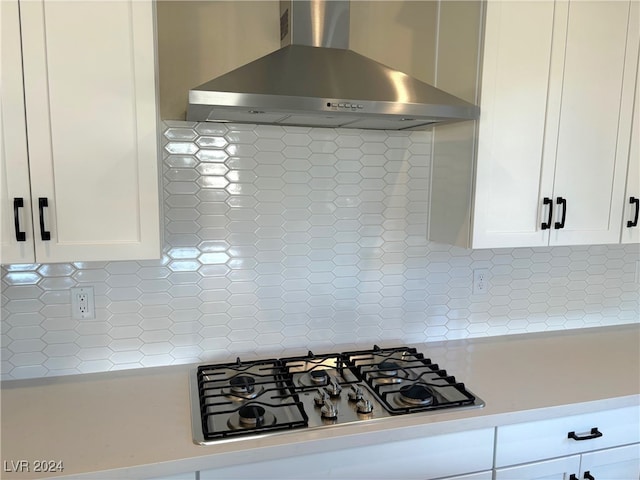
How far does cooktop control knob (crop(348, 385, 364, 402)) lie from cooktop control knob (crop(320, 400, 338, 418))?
93 mm

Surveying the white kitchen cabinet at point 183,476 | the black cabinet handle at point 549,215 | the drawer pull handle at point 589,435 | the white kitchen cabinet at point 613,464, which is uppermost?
the black cabinet handle at point 549,215

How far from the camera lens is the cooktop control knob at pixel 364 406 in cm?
143

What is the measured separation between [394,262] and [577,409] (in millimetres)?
859

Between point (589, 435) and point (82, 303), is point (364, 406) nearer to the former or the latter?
point (589, 435)

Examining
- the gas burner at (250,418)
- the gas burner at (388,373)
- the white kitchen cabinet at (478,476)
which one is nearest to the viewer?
the gas burner at (250,418)

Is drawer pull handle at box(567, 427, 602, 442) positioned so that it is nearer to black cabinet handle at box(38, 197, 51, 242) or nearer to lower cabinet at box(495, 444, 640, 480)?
lower cabinet at box(495, 444, 640, 480)

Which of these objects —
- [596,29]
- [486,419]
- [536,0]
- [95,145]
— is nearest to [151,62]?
[95,145]

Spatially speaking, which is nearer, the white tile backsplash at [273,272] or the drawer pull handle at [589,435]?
the drawer pull handle at [589,435]

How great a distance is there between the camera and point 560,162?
1763mm

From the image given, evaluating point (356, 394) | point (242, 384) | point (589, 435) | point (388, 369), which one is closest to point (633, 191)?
point (589, 435)

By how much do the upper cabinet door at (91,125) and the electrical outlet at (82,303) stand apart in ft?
1.23

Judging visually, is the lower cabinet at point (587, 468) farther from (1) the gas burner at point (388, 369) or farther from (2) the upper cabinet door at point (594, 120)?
(2) the upper cabinet door at point (594, 120)

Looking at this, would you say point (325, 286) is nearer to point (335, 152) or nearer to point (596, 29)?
point (335, 152)

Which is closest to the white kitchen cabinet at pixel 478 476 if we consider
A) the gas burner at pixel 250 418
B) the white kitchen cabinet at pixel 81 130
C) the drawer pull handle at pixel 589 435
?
the drawer pull handle at pixel 589 435
